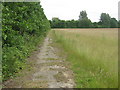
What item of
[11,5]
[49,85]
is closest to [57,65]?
[49,85]

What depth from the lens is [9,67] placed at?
17.8 feet

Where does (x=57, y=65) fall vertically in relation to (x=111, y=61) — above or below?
below

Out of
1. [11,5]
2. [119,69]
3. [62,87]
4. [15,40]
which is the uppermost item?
[11,5]

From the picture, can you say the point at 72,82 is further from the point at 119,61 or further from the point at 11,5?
the point at 11,5

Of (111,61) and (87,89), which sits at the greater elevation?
(111,61)

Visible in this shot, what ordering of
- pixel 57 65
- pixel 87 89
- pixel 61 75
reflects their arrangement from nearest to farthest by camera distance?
pixel 87 89, pixel 61 75, pixel 57 65

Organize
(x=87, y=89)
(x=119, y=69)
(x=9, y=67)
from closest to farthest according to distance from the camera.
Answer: (x=87, y=89) → (x=119, y=69) → (x=9, y=67)

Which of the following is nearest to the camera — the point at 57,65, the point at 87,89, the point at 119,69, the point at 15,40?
the point at 87,89

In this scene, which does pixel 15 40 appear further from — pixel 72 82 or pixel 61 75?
pixel 72 82

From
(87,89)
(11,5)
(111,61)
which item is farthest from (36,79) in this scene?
(11,5)

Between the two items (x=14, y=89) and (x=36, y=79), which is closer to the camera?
(x=14, y=89)

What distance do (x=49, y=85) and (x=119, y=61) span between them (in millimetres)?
2193

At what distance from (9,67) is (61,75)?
5.73 feet

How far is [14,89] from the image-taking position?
4.69 meters
